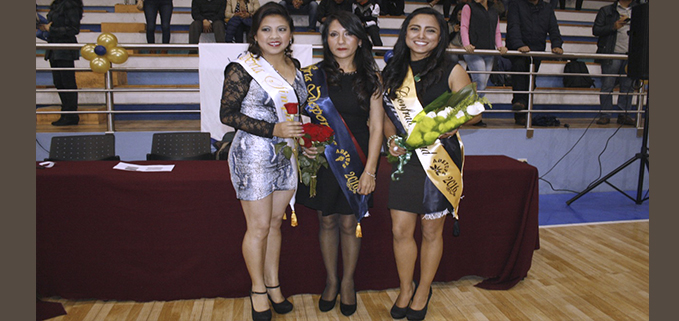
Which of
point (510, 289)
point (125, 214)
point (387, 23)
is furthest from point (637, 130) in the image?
point (125, 214)

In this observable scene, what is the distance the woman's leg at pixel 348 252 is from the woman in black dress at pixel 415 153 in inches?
8.0

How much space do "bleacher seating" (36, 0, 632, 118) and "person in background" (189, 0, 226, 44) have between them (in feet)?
1.09

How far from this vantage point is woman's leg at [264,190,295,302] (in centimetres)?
230

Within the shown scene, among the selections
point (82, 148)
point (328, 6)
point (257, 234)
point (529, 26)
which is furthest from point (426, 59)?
point (328, 6)

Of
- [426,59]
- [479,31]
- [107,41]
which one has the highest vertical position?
[479,31]

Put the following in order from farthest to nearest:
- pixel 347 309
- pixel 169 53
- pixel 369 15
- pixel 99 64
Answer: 1. pixel 169 53
2. pixel 369 15
3. pixel 99 64
4. pixel 347 309

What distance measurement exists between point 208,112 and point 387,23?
4050 millimetres

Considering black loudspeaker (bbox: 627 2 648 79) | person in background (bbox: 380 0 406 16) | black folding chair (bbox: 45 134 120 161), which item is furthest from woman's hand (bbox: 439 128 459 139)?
person in background (bbox: 380 0 406 16)

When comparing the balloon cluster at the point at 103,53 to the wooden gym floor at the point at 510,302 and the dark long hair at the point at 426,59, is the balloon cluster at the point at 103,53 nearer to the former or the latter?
the wooden gym floor at the point at 510,302

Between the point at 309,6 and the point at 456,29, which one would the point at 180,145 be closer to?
the point at 456,29

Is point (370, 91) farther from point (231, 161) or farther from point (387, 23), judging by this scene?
point (387, 23)

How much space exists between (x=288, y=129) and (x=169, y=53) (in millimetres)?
5829

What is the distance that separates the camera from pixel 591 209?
15.0ft

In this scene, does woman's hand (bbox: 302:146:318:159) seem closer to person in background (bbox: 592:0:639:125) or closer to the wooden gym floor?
the wooden gym floor
